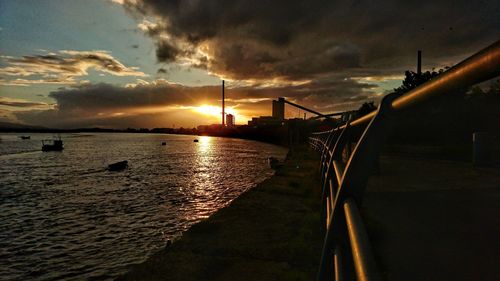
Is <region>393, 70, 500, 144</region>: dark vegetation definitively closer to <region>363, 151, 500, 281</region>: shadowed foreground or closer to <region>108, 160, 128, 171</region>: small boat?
<region>363, 151, 500, 281</region>: shadowed foreground

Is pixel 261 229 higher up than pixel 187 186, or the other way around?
pixel 261 229

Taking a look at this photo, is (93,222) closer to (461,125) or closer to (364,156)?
(364,156)

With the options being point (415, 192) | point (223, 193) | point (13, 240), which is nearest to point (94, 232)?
point (13, 240)

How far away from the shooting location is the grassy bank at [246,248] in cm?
363

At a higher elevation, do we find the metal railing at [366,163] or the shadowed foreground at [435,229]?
the metal railing at [366,163]

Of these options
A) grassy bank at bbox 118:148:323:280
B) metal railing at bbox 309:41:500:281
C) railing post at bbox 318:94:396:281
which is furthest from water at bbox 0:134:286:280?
railing post at bbox 318:94:396:281

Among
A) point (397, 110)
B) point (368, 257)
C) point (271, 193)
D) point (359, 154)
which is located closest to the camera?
point (368, 257)

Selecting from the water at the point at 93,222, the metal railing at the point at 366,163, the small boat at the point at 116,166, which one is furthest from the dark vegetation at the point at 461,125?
the small boat at the point at 116,166

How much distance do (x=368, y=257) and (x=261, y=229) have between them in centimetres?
393

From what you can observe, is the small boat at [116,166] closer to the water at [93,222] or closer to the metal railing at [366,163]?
the water at [93,222]

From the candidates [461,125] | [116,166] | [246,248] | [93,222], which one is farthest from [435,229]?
[116,166]

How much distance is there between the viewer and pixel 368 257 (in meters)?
1.16

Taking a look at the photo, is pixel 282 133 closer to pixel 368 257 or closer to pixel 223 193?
pixel 223 193

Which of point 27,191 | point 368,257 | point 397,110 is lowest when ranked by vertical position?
point 27,191
